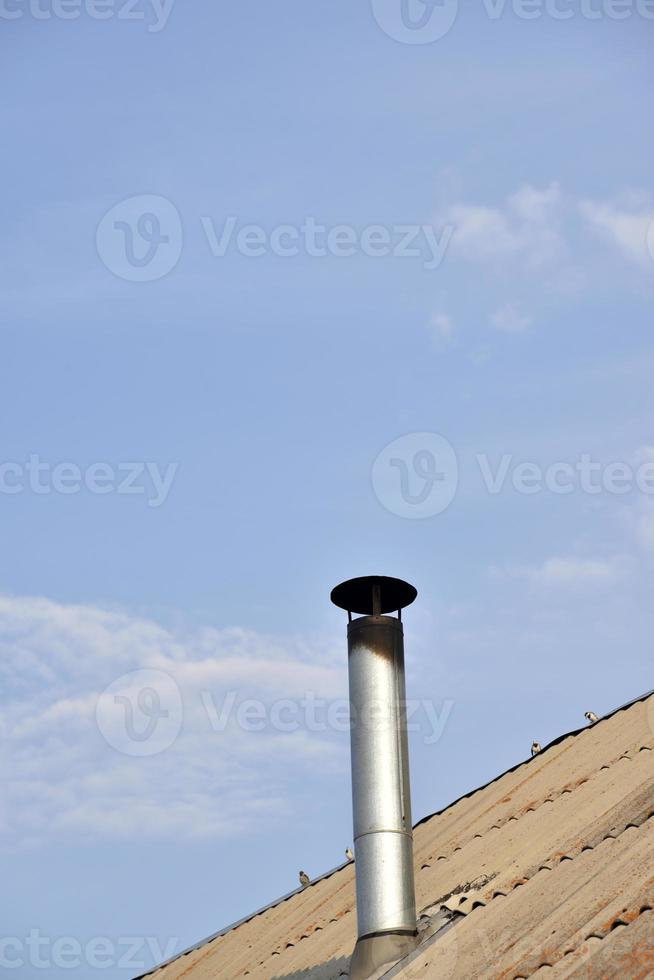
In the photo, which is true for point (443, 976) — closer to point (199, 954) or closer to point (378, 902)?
point (378, 902)

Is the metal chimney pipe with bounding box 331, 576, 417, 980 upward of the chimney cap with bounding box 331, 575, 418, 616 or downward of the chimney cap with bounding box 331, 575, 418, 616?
downward

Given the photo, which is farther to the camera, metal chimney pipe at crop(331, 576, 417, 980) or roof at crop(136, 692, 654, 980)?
metal chimney pipe at crop(331, 576, 417, 980)

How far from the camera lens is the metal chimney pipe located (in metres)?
10.2

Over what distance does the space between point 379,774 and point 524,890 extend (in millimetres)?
1598

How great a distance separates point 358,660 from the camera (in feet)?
36.3

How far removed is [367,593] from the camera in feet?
37.5

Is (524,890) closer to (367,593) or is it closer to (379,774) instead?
(379,774)

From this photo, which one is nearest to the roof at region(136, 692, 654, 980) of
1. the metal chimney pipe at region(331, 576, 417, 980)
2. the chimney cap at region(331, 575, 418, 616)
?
the metal chimney pipe at region(331, 576, 417, 980)

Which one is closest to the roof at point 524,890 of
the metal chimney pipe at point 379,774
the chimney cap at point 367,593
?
the metal chimney pipe at point 379,774

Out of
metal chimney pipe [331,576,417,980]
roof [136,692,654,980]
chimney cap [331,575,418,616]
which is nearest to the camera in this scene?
roof [136,692,654,980]

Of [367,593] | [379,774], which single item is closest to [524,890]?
[379,774]

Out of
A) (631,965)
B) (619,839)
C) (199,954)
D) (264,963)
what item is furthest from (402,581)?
(199,954)

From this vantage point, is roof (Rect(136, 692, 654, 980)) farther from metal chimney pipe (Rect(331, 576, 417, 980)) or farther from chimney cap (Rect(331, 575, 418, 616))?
chimney cap (Rect(331, 575, 418, 616))

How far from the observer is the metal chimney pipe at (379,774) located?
10156mm
